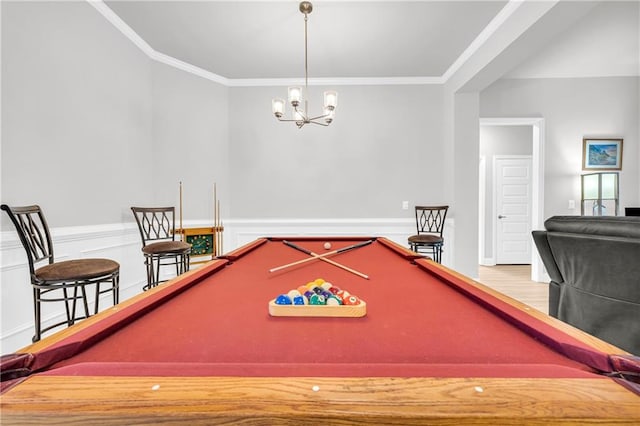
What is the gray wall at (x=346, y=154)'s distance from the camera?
4.29 meters

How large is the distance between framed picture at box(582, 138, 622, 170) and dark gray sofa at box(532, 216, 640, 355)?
3.59 meters

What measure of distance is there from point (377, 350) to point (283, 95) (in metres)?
4.24

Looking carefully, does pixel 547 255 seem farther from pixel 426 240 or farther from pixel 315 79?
pixel 315 79

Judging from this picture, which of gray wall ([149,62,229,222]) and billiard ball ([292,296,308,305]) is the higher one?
gray wall ([149,62,229,222])

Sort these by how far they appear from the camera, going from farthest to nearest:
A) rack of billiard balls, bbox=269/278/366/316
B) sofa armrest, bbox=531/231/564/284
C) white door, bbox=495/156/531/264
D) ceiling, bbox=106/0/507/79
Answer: white door, bbox=495/156/531/264
ceiling, bbox=106/0/507/79
sofa armrest, bbox=531/231/564/284
rack of billiard balls, bbox=269/278/366/316

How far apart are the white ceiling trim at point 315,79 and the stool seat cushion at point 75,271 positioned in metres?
2.51

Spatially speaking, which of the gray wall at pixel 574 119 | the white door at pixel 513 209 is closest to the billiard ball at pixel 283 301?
the gray wall at pixel 574 119

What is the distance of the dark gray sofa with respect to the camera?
1.42m

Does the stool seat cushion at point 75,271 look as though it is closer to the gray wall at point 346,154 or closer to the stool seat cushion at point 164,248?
the stool seat cushion at point 164,248

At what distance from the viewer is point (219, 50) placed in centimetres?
349

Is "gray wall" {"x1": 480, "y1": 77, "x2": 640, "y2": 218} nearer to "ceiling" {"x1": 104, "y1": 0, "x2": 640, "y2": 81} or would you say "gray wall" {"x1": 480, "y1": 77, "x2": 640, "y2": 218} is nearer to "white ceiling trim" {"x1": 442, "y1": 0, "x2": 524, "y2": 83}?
"ceiling" {"x1": 104, "y1": 0, "x2": 640, "y2": 81}

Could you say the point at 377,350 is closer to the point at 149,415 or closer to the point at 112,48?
the point at 149,415

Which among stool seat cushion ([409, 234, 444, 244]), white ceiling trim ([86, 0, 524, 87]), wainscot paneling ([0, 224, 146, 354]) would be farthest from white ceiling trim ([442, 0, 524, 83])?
wainscot paneling ([0, 224, 146, 354])

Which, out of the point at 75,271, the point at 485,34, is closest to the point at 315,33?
the point at 485,34
